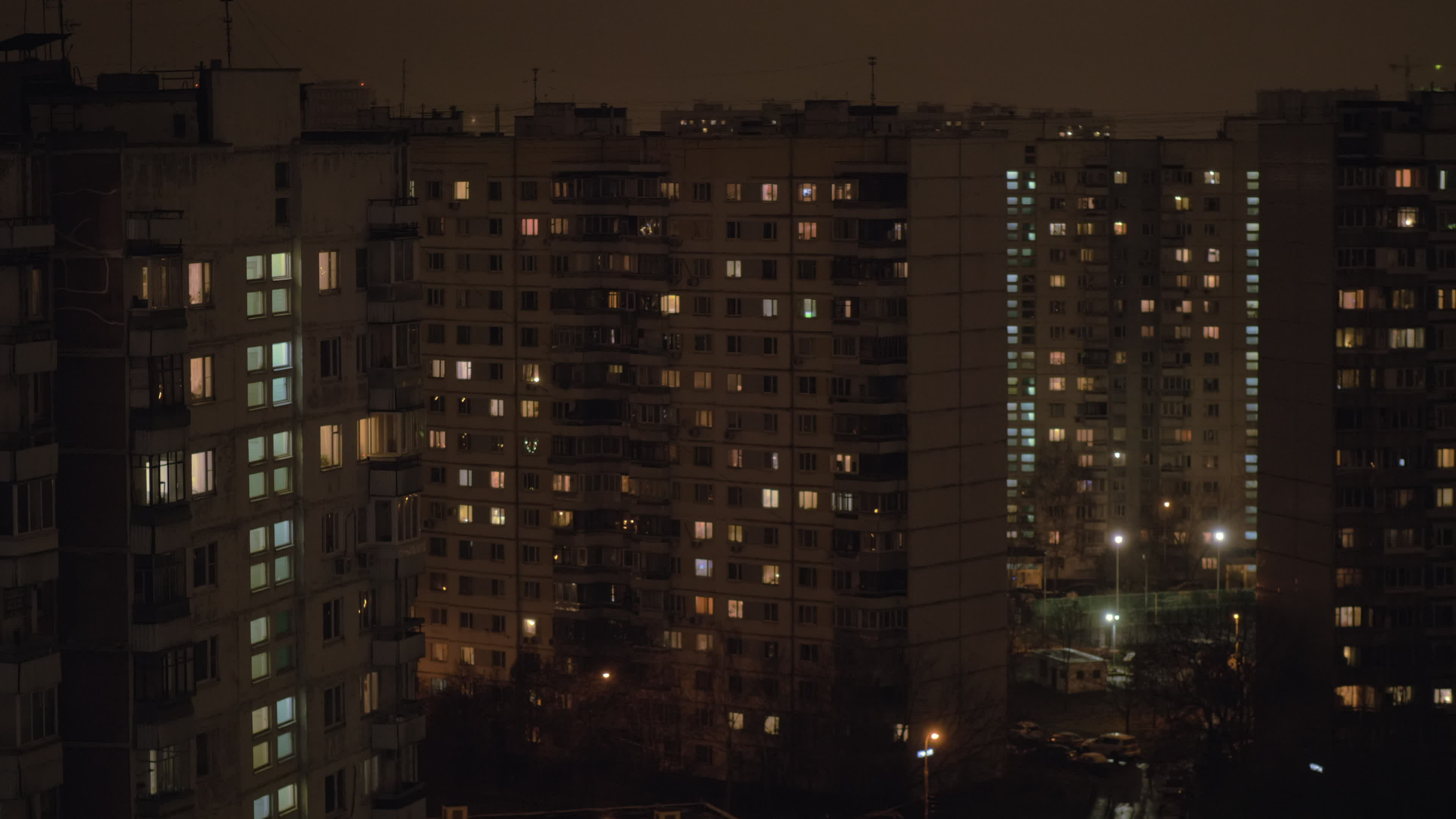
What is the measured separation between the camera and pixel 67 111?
1255 inches

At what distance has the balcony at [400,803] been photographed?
33.0 meters

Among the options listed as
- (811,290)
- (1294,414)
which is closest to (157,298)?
(811,290)

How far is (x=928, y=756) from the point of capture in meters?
58.0

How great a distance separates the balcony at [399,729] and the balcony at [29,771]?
4995mm

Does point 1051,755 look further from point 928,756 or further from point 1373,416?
point 1373,416

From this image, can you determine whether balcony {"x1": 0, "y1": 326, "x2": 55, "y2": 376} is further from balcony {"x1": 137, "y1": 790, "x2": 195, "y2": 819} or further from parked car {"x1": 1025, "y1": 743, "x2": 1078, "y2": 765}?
parked car {"x1": 1025, "y1": 743, "x2": 1078, "y2": 765}

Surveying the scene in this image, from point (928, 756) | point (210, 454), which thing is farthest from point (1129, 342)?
point (210, 454)

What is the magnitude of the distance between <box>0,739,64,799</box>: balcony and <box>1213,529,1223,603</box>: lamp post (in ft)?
203

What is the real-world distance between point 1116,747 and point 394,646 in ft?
125

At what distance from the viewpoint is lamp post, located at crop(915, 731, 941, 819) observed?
5694 centimetres

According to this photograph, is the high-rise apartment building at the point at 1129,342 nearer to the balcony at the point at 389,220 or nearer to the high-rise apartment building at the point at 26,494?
the balcony at the point at 389,220

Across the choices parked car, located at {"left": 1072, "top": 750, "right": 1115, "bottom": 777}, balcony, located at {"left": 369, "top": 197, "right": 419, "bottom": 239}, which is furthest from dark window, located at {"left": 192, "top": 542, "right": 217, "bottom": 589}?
parked car, located at {"left": 1072, "top": 750, "right": 1115, "bottom": 777}

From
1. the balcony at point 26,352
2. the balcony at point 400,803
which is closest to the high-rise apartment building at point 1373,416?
the balcony at point 400,803

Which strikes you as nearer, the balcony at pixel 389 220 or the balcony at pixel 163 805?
the balcony at pixel 163 805
